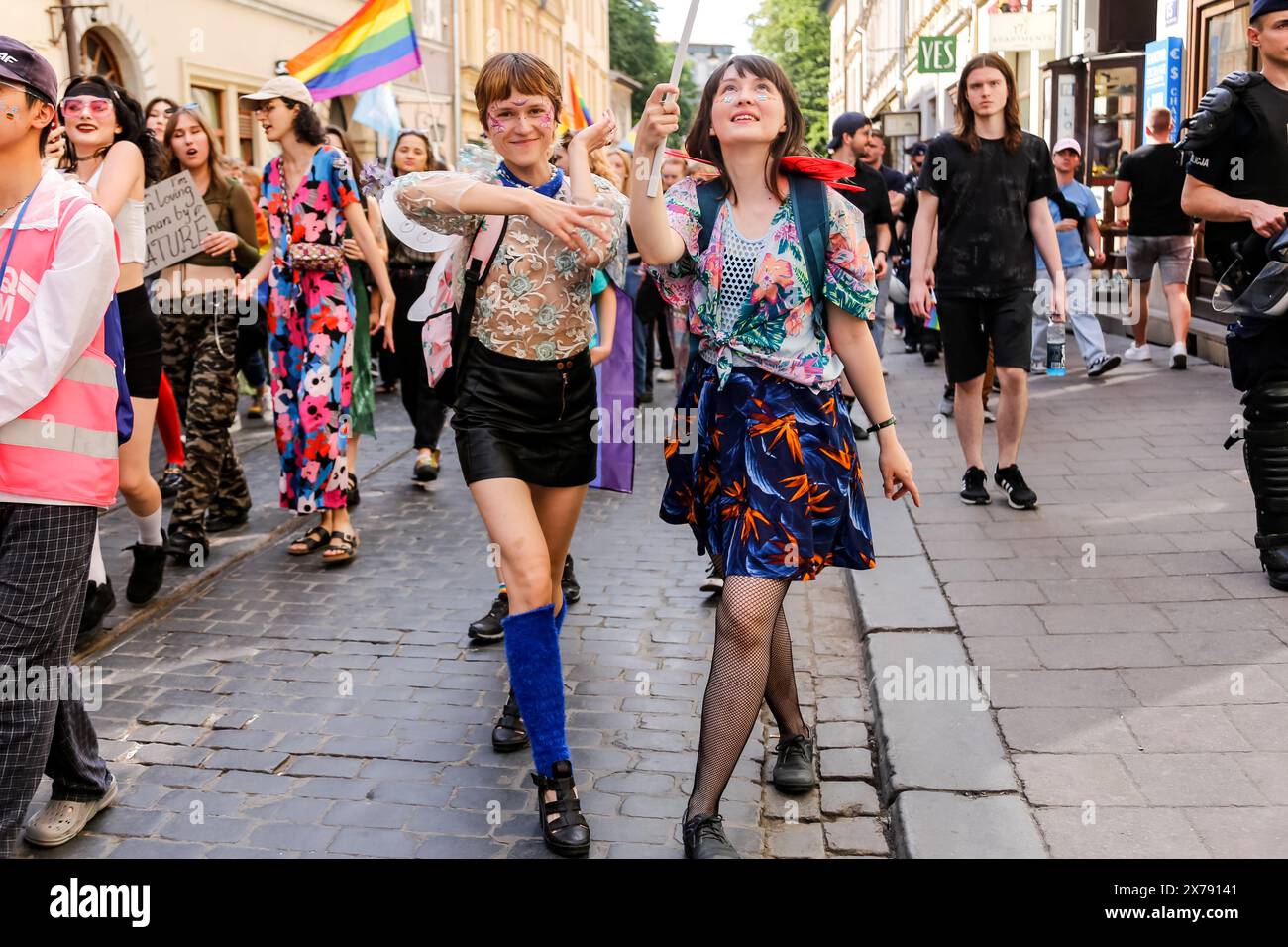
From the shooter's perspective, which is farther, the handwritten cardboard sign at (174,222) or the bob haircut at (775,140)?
the handwritten cardboard sign at (174,222)

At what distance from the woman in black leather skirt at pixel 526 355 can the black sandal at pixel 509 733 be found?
1.43 ft

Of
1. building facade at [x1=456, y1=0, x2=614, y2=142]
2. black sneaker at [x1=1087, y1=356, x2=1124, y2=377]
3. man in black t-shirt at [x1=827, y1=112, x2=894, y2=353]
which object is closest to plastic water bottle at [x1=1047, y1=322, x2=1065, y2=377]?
man in black t-shirt at [x1=827, y1=112, x2=894, y2=353]

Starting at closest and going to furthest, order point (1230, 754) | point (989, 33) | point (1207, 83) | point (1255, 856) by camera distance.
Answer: point (1255, 856), point (1230, 754), point (1207, 83), point (989, 33)

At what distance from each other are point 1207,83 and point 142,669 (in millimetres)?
12242

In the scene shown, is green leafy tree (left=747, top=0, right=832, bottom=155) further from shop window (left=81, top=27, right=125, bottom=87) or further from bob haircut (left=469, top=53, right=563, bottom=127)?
bob haircut (left=469, top=53, right=563, bottom=127)

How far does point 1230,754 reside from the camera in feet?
12.5

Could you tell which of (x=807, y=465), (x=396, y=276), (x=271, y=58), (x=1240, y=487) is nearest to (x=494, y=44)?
(x=271, y=58)

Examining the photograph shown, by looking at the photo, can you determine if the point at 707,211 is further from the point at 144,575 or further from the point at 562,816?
the point at 144,575

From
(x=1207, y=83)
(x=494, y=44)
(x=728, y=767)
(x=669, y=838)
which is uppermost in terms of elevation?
(x=494, y=44)

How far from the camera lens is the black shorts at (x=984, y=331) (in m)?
7.08

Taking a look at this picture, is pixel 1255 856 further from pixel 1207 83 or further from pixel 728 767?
pixel 1207 83

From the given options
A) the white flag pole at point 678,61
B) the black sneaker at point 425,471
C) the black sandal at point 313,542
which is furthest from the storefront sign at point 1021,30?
the white flag pole at point 678,61

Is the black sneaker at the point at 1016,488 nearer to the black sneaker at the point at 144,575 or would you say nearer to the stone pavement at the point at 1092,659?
the stone pavement at the point at 1092,659

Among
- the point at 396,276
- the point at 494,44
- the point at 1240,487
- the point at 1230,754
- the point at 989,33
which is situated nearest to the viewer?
the point at 1230,754
